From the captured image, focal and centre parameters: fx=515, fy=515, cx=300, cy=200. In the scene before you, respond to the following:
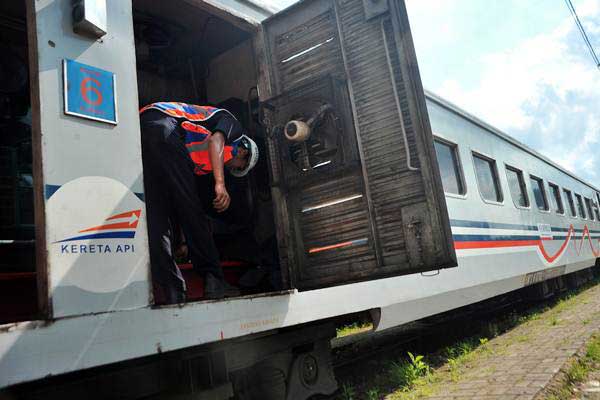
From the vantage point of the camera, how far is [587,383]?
12.1 feet

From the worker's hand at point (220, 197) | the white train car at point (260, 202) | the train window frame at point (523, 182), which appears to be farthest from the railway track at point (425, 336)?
the worker's hand at point (220, 197)

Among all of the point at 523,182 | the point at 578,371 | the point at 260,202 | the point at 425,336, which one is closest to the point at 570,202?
the point at 523,182

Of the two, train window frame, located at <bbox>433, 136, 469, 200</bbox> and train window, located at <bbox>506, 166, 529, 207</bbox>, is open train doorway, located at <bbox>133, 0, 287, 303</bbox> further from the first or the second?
train window, located at <bbox>506, 166, 529, 207</bbox>

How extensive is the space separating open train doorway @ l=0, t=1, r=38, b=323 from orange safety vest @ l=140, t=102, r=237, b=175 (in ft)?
2.89

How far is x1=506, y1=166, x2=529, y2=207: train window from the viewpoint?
7.18 metres

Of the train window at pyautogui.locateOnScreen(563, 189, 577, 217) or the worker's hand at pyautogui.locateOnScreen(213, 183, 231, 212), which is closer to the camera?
the worker's hand at pyautogui.locateOnScreen(213, 183, 231, 212)

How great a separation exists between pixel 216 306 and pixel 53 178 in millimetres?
803

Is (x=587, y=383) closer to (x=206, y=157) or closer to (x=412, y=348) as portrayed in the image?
(x=412, y=348)

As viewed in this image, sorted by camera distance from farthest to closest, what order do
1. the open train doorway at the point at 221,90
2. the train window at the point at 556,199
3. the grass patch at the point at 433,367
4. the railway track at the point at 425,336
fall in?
the train window at the point at 556,199 → the railway track at the point at 425,336 → the open train doorway at the point at 221,90 → the grass patch at the point at 433,367

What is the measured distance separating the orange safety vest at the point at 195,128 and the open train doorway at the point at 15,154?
34.6 inches

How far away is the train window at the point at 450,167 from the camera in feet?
17.5

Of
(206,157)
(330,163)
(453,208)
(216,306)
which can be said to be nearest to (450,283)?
(453,208)

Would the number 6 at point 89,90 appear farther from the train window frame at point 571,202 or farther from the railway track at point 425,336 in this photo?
the train window frame at point 571,202

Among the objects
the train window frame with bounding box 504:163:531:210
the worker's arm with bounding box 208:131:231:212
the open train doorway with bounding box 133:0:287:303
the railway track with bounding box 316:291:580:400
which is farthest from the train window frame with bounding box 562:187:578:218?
the worker's arm with bounding box 208:131:231:212
